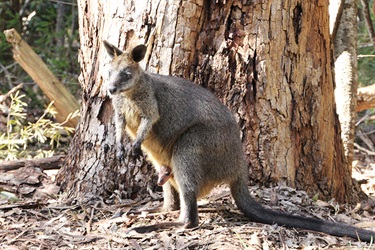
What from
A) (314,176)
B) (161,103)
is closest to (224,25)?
(161,103)

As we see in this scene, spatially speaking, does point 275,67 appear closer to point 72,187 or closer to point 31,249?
point 72,187

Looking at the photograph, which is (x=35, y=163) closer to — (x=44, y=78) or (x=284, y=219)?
(x=44, y=78)

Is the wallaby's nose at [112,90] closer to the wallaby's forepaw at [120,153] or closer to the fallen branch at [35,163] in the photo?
the wallaby's forepaw at [120,153]

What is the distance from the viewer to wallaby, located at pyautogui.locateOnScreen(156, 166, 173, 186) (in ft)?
16.1

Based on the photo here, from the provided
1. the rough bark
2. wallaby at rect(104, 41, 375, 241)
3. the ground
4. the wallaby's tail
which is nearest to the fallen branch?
the ground

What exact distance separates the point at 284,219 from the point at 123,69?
5.61 ft

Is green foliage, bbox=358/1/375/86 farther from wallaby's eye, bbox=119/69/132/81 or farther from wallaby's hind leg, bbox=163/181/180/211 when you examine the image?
wallaby's eye, bbox=119/69/132/81

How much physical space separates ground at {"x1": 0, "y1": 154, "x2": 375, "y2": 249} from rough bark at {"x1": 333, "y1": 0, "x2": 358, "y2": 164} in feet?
5.16

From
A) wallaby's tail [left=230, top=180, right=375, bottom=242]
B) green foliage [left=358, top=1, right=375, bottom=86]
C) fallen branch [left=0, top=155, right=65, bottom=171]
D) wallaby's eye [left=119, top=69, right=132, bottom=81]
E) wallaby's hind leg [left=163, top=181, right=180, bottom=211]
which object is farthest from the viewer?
green foliage [left=358, top=1, right=375, bottom=86]

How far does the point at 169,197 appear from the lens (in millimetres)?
5160

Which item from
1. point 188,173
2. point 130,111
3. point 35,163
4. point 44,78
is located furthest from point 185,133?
point 44,78

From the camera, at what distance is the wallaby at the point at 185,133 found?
4.68 metres

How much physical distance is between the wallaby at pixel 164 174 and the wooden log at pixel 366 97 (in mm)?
3814

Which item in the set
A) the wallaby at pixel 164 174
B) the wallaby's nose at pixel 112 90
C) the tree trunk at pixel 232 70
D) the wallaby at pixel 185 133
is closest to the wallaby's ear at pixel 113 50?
the wallaby at pixel 185 133
